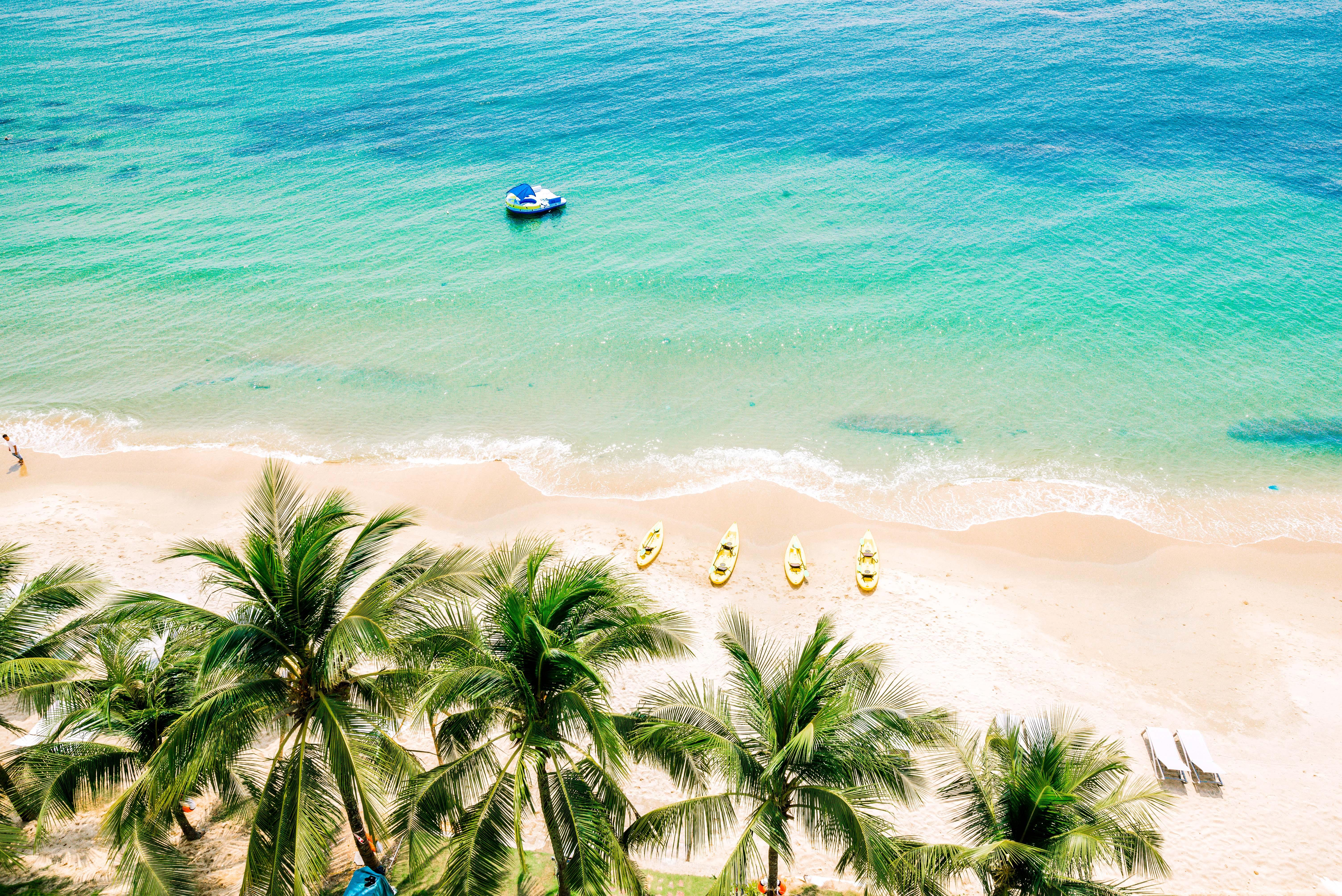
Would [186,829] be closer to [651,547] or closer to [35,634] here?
[35,634]

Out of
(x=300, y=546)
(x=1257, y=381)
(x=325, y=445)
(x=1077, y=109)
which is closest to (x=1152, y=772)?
(x=300, y=546)

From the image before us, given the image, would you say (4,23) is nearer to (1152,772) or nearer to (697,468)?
(697,468)

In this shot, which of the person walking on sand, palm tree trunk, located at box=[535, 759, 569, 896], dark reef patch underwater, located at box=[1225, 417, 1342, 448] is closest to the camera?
palm tree trunk, located at box=[535, 759, 569, 896]

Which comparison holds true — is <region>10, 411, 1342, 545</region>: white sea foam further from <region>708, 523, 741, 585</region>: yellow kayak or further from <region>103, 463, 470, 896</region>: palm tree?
<region>103, 463, 470, 896</region>: palm tree

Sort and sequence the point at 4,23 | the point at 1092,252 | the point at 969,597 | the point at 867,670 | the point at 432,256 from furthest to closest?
1. the point at 4,23
2. the point at 432,256
3. the point at 1092,252
4. the point at 969,597
5. the point at 867,670

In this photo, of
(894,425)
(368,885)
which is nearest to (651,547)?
(894,425)

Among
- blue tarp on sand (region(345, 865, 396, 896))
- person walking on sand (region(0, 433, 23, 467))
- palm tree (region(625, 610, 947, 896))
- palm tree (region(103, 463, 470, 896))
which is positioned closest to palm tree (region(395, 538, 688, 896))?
palm tree (region(103, 463, 470, 896))

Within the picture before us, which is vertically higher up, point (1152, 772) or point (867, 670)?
point (867, 670)
